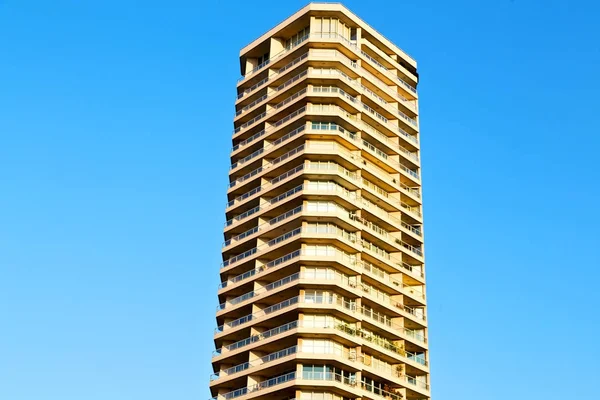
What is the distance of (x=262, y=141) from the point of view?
104 m

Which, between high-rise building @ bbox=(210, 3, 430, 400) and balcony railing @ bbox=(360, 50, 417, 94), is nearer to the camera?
high-rise building @ bbox=(210, 3, 430, 400)

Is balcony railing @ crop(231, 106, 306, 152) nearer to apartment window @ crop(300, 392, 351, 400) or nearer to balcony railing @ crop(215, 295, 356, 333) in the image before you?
balcony railing @ crop(215, 295, 356, 333)

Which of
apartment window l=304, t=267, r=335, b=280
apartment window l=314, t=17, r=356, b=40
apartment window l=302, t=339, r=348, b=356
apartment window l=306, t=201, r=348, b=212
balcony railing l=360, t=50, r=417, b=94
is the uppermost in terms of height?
apartment window l=314, t=17, r=356, b=40

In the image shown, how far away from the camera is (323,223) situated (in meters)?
94.1

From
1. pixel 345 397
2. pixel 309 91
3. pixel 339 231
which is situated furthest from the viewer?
pixel 309 91

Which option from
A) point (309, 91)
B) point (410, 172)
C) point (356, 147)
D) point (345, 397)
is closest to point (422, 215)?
point (410, 172)

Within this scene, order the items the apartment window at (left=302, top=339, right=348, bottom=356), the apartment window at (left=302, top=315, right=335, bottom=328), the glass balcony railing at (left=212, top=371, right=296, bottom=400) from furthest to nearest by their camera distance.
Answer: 1. the apartment window at (left=302, top=315, right=335, bottom=328)
2. the apartment window at (left=302, top=339, right=348, bottom=356)
3. the glass balcony railing at (left=212, top=371, right=296, bottom=400)

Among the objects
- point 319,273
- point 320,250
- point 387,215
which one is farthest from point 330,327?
point 387,215

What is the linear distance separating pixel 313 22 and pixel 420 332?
37939 millimetres

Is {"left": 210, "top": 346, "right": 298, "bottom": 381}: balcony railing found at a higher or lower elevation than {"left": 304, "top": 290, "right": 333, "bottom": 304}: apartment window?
lower

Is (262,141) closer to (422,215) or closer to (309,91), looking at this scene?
(309,91)

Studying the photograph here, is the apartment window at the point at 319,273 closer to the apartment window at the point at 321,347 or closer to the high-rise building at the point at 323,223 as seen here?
the high-rise building at the point at 323,223

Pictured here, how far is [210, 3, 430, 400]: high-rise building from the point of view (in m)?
88.5

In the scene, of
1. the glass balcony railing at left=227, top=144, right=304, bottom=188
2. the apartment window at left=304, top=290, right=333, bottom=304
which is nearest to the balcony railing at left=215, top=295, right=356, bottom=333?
the apartment window at left=304, top=290, right=333, bottom=304
